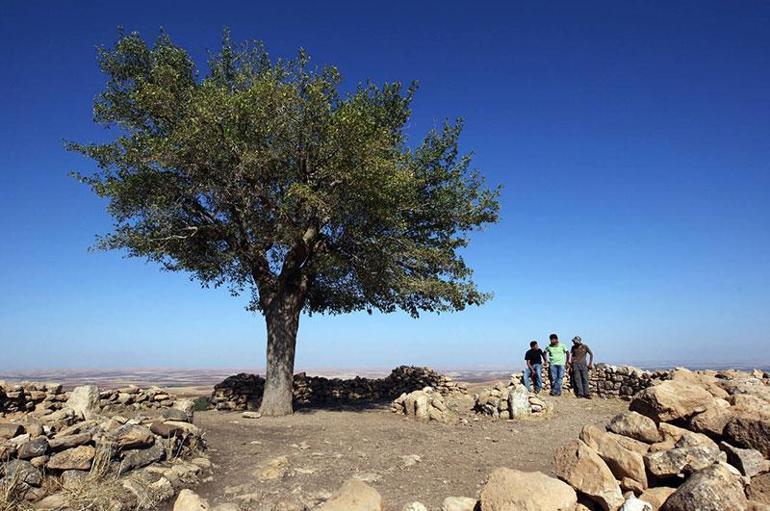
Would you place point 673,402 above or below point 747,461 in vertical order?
above

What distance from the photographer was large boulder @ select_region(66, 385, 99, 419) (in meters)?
16.0

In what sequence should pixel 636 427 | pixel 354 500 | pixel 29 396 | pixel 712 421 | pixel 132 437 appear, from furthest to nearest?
pixel 29 396 < pixel 132 437 < pixel 636 427 < pixel 712 421 < pixel 354 500

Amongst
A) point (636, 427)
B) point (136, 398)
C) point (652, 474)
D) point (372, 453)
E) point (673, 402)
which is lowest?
point (372, 453)

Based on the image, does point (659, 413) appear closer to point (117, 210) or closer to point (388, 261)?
point (388, 261)

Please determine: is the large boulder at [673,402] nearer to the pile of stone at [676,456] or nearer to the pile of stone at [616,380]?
the pile of stone at [676,456]

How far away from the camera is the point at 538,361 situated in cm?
2014

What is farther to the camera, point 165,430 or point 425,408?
point 425,408

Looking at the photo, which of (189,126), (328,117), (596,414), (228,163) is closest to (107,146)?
(189,126)

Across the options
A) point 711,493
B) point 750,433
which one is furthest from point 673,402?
point 711,493

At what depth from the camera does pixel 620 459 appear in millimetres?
6770

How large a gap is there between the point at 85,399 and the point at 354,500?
14.1 metres

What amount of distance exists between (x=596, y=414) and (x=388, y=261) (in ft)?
30.1

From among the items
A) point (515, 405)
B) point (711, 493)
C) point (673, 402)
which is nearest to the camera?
point (711, 493)

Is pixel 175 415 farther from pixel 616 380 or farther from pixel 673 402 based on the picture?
pixel 616 380
